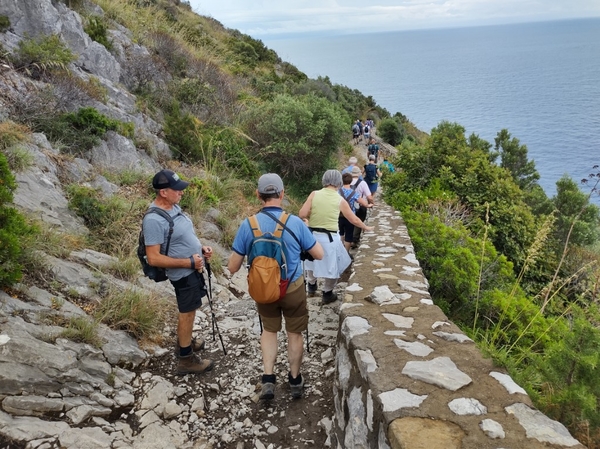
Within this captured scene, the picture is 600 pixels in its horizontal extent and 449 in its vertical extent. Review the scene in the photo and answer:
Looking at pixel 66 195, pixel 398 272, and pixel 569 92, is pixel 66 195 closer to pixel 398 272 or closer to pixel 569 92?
pixel 398 272

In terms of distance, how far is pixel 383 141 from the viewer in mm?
30359

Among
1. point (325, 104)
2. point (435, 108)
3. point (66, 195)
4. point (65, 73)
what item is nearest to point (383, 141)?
point (325, 104)

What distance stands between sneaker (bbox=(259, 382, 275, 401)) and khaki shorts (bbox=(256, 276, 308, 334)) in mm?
484

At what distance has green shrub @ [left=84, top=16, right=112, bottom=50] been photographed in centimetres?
1128

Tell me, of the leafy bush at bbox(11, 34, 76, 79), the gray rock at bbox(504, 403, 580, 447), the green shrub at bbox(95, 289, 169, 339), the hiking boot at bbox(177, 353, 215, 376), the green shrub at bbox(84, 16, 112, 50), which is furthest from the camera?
the green shrub at bbox(84, 16, 112, 50)

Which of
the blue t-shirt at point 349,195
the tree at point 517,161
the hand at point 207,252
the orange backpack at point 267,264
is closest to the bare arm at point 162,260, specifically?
the hand at point 207,252

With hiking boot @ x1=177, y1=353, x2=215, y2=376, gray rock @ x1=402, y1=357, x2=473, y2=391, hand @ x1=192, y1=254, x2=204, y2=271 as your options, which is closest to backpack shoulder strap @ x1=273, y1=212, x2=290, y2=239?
hand @ x1=192, y1=254, x2=204, y2=271

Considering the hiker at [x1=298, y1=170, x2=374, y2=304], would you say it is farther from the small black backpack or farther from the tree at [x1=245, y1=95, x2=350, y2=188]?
the tree at [x1=245, y1=95, x2=350, y2=188]

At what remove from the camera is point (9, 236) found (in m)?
3.53

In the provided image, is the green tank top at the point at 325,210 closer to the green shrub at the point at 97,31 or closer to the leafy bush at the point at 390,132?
the green shrub at the point at 97,31

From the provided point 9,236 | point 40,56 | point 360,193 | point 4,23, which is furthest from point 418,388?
point 4,23

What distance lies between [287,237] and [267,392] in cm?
139

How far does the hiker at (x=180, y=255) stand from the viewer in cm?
357

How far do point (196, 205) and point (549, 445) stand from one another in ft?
21.9
